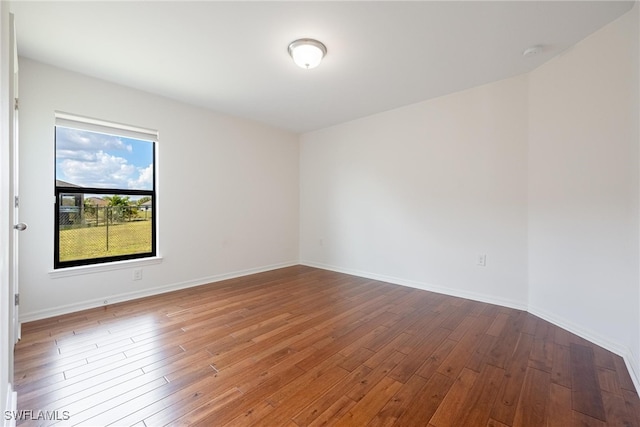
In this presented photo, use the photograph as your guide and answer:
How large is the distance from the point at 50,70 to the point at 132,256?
2069 mm

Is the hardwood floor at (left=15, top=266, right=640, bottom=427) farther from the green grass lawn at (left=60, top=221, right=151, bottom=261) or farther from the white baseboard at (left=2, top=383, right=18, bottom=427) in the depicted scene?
the green grass lawn at (left=60, top=221, right=151, bottom=261)

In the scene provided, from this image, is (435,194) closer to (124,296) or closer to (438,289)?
(438,289)

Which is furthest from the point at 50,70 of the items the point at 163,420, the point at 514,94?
the point at 514,94

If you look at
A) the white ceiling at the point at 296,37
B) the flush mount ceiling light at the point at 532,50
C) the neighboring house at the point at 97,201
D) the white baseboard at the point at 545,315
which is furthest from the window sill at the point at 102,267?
the flush mount ceiling light at the point at 532,50

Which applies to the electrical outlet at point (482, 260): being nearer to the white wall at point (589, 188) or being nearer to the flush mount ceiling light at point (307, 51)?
the white wall at point (589, 188)

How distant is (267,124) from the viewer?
4.54m

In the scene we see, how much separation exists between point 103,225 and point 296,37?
2.93 m

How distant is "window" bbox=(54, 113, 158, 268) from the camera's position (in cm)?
283

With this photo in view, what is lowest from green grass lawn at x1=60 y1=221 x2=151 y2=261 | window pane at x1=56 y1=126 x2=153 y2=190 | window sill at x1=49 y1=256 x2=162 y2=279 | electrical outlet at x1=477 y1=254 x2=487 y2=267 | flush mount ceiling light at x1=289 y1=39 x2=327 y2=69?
window sill at x1=49 y1=256 x2=162 y2=279

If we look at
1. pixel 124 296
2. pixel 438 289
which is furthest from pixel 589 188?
pixel 124 296

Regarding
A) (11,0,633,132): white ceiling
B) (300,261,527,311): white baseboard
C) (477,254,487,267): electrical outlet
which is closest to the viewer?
(11,0,633,132): white ceiling

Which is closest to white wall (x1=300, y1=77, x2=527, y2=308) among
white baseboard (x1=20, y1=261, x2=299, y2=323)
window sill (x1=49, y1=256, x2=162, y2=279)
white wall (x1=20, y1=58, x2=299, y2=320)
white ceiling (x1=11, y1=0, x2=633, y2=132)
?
white ceiling (x1=11, y1=0, x2=633, y2=132)

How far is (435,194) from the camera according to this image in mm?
3457

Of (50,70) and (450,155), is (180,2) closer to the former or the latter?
(50,70)
